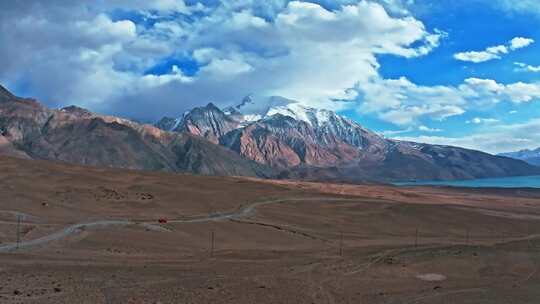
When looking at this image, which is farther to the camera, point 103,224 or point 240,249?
point 103,224

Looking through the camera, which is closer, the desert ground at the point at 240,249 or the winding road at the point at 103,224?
the desert ground at the point at 240,249

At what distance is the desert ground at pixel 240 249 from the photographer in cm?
2383

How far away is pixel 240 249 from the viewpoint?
4131 centimetres

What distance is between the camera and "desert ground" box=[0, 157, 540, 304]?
2383cm

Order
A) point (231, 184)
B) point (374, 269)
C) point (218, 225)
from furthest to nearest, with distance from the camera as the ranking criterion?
point (231, 184)
point (218, 225)
point (374, 269)

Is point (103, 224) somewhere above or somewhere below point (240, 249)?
above

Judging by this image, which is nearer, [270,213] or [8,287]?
[8,287]

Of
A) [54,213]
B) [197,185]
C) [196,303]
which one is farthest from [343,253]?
[197,185]

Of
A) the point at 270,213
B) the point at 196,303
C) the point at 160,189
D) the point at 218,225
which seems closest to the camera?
the point at 196,303

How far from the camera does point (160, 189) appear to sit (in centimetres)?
8406

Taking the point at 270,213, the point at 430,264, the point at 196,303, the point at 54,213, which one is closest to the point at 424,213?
the point at 270,213

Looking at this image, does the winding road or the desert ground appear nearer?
the desert ground

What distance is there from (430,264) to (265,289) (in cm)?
1478

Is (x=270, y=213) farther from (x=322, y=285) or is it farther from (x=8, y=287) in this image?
(x=8, y=287)
